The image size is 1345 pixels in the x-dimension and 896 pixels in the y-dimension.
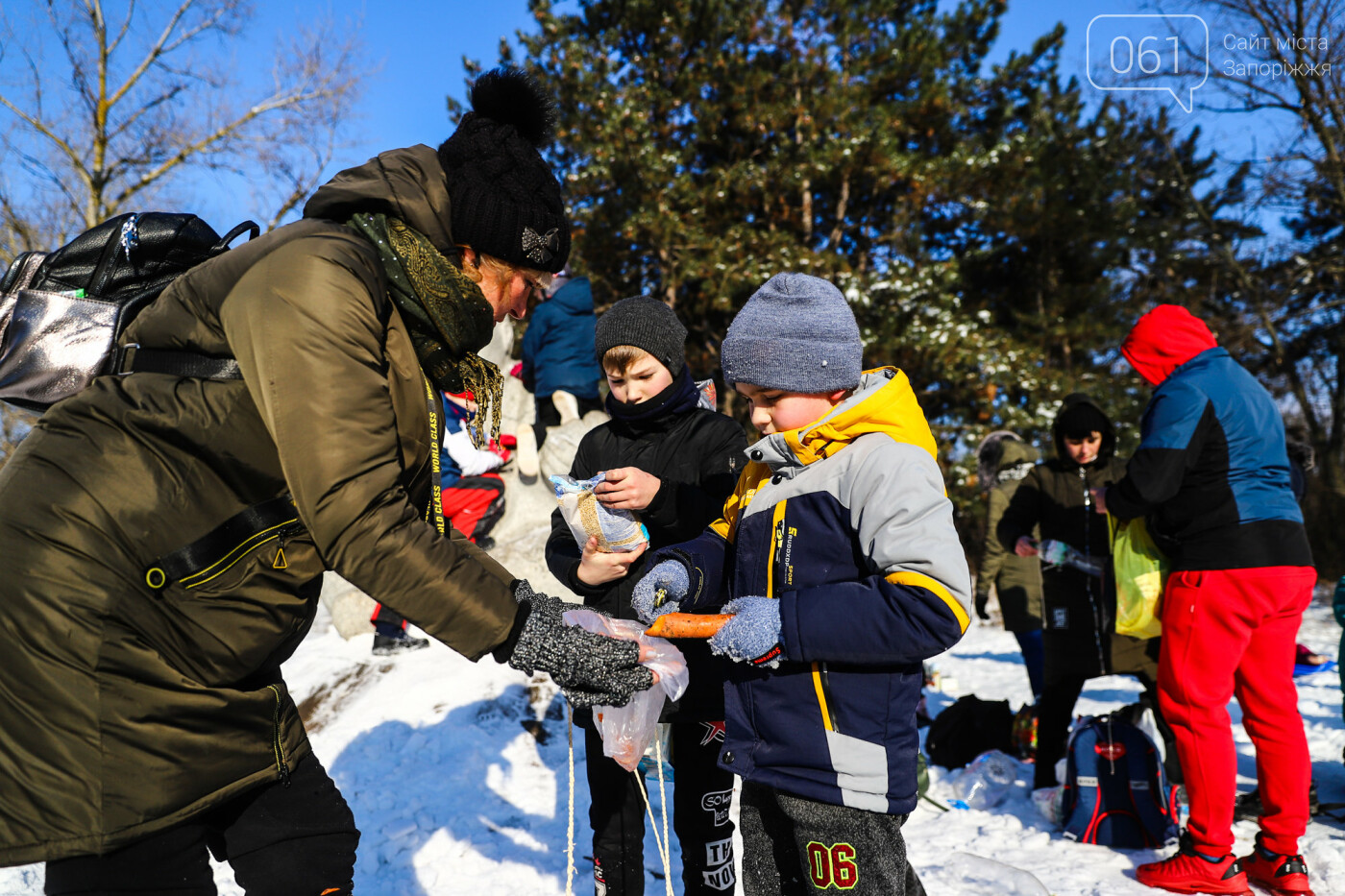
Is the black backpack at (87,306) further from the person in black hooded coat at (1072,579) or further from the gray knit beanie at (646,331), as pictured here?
the person in black hooded coat at (1072,579)

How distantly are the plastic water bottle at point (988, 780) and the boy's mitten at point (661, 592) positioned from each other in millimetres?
3061

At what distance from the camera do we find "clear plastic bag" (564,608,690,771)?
200cm

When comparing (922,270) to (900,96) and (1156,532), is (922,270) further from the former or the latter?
(1156,532)

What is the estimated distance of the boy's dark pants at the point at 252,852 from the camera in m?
1.48

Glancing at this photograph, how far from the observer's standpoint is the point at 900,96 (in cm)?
1209

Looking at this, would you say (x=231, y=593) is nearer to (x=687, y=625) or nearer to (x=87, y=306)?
(x=87, y=306)

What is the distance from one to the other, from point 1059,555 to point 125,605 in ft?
14.2

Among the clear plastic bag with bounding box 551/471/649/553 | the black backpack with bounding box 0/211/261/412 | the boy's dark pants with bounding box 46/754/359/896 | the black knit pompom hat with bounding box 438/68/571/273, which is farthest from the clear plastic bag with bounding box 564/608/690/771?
the black backpack with bounding box 0/211/261/412

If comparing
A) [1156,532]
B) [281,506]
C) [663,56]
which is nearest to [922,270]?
[663,56]

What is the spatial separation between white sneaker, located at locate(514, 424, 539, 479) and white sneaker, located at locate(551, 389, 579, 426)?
328 millimetres

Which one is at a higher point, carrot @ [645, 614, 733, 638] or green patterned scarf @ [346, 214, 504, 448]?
green patterned scarf @ [346, 214, 504, 448]

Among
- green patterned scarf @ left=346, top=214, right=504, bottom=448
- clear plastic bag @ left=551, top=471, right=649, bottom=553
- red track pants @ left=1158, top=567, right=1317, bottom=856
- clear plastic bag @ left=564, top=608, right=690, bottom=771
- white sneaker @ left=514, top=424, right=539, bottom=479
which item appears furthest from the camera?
white sneaker @ left=514, top=424, right=539, bottom=479

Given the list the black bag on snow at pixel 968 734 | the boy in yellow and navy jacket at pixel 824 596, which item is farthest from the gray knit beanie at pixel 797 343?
the black bag on snow at pixel 968 734

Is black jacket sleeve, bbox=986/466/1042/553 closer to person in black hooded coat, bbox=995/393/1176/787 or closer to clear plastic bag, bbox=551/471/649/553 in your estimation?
person in black hooded coat, bbox=995/393/1176/787
